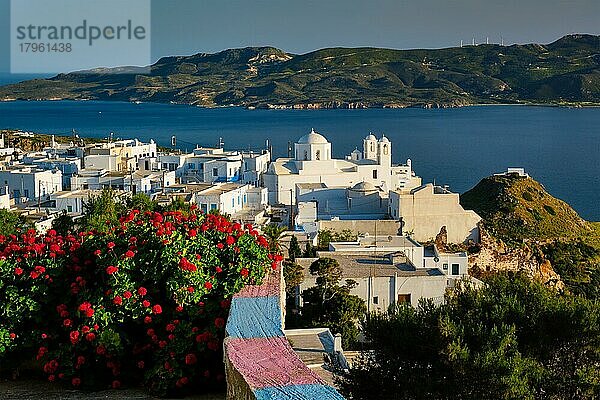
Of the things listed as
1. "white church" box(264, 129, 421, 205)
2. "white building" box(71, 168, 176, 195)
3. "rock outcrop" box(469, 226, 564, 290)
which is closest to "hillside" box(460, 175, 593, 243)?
"rock outcrop" box(469, 226, 564, 290)

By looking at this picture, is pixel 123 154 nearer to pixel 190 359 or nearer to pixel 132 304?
pixel 132 304

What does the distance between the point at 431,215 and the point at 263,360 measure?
2334 cm

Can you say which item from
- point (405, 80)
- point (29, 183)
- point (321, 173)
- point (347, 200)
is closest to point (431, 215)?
point (347, 200)

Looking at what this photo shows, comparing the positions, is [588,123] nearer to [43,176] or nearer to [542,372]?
[43,176]

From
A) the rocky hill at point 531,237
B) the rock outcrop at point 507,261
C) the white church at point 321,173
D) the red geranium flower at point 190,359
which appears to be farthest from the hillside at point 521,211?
the red geranium flower at point 190,359

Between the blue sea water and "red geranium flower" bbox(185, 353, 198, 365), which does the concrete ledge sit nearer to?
"red geranium flower" bbox(185, 353, 198, 365)

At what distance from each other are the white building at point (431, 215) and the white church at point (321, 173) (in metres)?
3.16

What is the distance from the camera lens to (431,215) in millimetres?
27047

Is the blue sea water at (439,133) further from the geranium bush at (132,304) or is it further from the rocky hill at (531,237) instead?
the geranium bush at (132,304)

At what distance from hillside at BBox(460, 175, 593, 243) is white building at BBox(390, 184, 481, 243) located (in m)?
4.28

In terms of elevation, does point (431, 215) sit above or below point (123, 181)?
below

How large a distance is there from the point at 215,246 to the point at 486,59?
589 ft

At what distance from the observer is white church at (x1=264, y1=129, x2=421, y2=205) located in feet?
103

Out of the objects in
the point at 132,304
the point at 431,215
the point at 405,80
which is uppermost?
the point at 405,80
